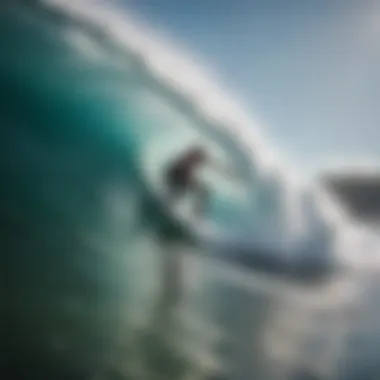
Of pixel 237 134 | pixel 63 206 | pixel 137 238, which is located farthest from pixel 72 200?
pixel 237 134

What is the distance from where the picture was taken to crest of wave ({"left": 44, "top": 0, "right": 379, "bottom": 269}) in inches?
43.5

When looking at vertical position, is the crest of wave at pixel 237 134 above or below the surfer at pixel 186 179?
above

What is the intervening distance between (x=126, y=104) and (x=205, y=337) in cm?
40

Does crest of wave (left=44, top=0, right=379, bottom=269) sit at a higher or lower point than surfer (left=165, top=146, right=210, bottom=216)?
higher

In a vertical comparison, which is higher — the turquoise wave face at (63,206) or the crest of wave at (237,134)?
the crest of wave at (237,134)

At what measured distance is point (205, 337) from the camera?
110 cm

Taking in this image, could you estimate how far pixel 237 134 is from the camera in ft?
3.67

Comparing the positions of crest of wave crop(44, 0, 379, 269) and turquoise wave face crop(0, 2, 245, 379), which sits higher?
crest of wave crop(44, 0, 379, 269)

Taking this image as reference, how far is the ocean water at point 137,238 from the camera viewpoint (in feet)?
3.59

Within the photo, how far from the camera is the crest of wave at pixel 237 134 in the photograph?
43.5 inches

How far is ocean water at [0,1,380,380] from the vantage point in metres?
1.10

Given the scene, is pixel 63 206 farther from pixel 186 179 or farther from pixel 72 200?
pixel 186 179

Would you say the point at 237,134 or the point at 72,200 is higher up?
the point at 237,134

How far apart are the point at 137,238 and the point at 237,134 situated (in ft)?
0.77
